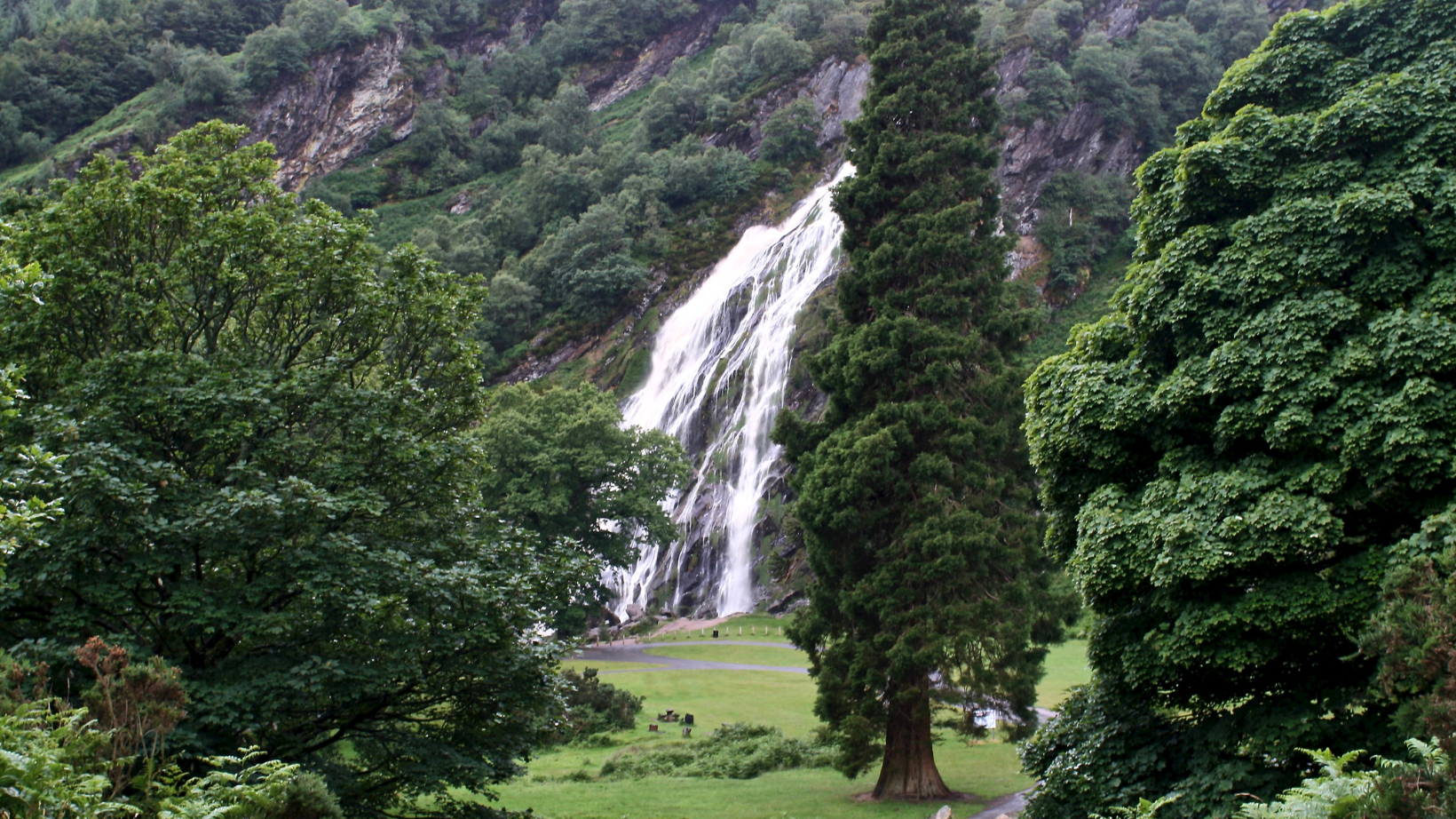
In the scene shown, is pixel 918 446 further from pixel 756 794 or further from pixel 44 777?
pixel 44 777

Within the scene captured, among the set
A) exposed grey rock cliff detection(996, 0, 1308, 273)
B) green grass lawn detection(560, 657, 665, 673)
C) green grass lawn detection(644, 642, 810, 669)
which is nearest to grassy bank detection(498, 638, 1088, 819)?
green grass lawn detection(560, 657, 665, 673)

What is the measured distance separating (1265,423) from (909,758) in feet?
35.9

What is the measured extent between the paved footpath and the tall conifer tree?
1648cm

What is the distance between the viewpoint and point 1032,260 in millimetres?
62031

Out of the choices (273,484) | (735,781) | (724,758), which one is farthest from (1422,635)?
(724,758)

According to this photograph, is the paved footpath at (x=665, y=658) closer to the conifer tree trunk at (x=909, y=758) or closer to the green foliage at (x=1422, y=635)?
the conifer tree trunk at (x=909, y=758)

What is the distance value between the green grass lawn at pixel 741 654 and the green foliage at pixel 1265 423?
83.9 feet

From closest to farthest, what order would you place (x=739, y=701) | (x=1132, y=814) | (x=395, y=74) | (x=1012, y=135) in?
(x=1132, y=814), (x=739, y=701), (x=1012, y=135), (x=395, y=74)

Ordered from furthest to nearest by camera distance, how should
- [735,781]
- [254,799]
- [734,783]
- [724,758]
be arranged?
1. [724,758]
2. [735,781]
3. [734,783]
4. [254,799]

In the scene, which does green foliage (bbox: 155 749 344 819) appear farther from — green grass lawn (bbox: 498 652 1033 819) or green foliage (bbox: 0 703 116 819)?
green grass lawn (bbox: 498 652 1033 819)

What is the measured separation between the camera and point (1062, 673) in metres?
31.8

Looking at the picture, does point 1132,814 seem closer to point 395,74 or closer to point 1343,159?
point 1343,159

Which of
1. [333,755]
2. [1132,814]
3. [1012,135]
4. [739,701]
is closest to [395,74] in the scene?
[1012,135]

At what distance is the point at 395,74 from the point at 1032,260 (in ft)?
292
